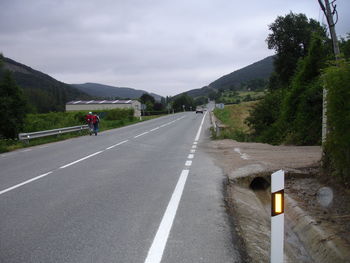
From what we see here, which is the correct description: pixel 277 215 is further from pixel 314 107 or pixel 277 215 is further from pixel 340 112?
pixel 314 107

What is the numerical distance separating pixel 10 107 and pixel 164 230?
23.6 meters

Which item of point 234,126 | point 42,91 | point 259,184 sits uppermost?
point 42,91

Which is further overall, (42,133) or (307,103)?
(42,133)

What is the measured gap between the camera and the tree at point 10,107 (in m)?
24.6

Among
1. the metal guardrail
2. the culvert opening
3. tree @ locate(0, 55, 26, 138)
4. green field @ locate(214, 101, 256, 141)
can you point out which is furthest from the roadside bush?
tree @ locate(0, 55, 26, 138)

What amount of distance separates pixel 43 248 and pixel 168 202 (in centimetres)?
251

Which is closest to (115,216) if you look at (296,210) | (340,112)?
(296,210)

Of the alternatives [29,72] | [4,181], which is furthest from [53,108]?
[4,181]

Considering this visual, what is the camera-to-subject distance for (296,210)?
6.02 meters

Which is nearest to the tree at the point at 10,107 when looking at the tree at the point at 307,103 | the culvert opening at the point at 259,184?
the tree at the point at 307,103

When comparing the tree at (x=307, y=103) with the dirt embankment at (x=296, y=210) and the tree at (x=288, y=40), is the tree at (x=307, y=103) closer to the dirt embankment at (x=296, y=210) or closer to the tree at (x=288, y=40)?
the dirt embankment at (x=296, y=210)

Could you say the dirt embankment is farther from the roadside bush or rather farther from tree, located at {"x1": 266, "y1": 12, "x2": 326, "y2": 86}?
tree, located at {"x1": 266, "y1": 12, "x2": 326, "y2": 86}

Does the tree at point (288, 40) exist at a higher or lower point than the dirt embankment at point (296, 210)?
higher

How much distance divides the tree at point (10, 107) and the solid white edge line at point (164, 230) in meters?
21.1
